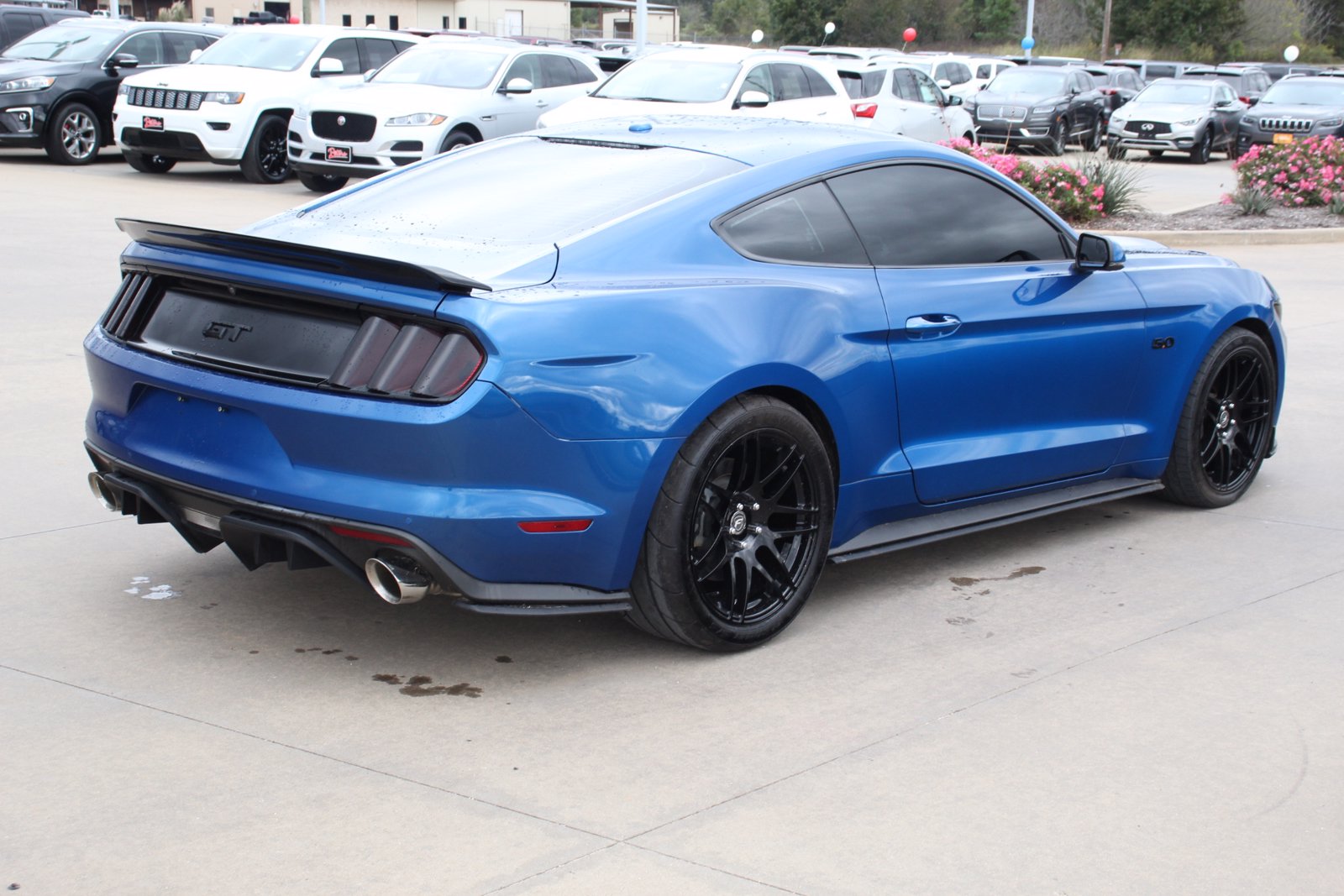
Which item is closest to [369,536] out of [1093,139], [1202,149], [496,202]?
[496,202]

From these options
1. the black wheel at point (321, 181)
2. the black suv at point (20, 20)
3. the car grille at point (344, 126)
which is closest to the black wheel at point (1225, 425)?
the car grille at point (344, 126)

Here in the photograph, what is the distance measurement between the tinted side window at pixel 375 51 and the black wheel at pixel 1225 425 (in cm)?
1571

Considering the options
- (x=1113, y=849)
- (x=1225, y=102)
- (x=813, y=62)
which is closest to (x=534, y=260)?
(x=1113, y=849)

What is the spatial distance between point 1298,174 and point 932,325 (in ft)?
52.3

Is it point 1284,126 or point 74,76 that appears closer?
point 74,76

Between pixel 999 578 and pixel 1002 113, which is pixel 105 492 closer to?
pixel 999 578

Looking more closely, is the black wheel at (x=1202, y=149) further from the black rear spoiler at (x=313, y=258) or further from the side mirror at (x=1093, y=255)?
the black rear spoiler at (x=313, y=258)

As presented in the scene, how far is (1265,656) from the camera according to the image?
15.5ft

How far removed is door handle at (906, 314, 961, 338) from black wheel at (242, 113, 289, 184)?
14.9 metres

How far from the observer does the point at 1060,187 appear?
642 inches

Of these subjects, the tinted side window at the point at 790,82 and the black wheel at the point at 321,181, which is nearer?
the black wheel at the point at 321,181

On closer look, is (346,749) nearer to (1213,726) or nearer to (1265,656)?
(1213,726)

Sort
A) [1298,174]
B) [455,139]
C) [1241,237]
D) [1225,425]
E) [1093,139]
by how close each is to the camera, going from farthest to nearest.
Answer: [1093,139] < [1298,174] < [455,139] < [1241,237] < [1225,425]

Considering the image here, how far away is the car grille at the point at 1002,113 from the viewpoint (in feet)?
98.2
